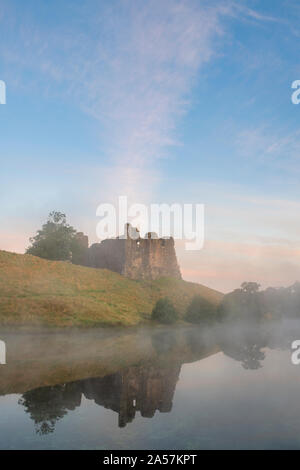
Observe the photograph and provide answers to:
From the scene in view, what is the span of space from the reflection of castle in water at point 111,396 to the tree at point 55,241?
79.0 m

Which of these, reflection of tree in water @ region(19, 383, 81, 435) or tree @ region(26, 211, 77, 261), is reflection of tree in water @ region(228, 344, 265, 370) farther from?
tree @ region(26, 211, 77, 261)

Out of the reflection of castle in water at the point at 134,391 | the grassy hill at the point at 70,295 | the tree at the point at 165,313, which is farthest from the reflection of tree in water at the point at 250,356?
the tree at the point at 165,313

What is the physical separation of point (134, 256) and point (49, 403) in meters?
85.7

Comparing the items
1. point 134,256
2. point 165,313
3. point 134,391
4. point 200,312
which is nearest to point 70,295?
point 165,313

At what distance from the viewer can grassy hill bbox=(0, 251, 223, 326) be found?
50.1 m

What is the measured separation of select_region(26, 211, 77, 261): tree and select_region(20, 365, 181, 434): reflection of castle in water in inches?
3110

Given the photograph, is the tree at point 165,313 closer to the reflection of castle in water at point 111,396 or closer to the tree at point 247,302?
the tree at point 247,302

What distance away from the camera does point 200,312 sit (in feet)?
232

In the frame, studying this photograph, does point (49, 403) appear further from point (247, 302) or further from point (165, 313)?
point (247, 302)

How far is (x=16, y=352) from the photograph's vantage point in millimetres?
30688

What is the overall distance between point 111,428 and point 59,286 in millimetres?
55663

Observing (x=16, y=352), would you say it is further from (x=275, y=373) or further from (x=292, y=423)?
(x=292, y=423)

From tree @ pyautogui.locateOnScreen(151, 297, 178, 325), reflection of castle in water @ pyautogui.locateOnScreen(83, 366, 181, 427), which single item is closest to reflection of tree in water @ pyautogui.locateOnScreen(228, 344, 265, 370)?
reflection of castle in water @ pyautogui.locateOnScreen(83, 366, 181, 427)
